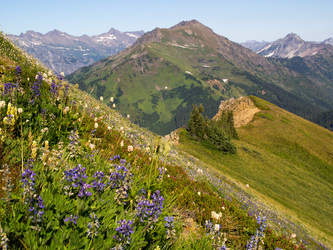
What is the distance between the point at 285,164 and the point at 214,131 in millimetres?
24837

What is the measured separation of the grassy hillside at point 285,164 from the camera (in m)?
39.3

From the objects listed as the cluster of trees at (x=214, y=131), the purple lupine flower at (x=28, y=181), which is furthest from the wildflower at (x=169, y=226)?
the cluster of trees at (x=214, y=131)

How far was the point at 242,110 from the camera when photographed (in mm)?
107250

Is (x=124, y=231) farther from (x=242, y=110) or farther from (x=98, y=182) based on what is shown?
(x=242, y=110)

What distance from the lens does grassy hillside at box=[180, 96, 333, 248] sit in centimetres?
3934

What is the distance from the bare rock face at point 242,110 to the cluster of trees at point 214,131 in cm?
2241

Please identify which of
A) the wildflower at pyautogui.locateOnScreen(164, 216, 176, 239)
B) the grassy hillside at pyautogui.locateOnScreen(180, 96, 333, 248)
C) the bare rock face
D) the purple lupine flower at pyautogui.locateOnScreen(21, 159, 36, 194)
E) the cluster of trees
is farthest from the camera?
the bare rock face

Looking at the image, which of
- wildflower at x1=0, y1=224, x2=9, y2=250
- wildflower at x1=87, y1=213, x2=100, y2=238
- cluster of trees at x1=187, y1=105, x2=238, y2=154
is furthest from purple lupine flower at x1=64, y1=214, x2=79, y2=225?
cluster of trees at x1=187, y1=105, x2=238, y2=154

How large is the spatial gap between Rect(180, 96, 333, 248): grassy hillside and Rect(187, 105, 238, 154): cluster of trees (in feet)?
10.5

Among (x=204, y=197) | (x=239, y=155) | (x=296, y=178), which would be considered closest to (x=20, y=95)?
(x=204, y=197)

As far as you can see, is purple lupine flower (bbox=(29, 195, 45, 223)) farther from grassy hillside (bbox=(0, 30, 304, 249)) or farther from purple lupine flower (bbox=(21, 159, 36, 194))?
purple lupine flower (bbox=(21, 159, 36, 194))

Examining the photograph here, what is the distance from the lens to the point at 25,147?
14.1 feet

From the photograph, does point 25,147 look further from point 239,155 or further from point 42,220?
point 239,155

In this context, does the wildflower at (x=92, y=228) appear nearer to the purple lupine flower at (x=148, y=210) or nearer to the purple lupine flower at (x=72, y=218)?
the purple lupine flower at (x=72, y=218)
